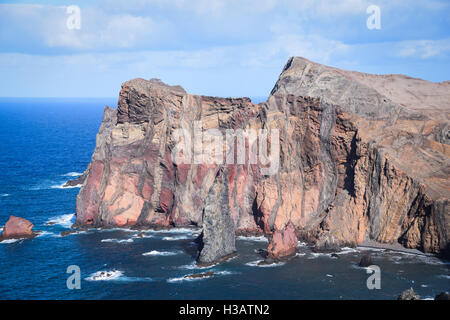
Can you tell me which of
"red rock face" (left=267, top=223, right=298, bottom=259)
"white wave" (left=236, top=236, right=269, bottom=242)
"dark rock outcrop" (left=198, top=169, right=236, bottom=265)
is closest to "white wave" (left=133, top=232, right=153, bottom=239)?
"dark rock outcrop" (left=198, top=169, right=236, bottom=265)


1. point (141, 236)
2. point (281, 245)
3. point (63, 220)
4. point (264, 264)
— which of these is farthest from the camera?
point (63, 220)

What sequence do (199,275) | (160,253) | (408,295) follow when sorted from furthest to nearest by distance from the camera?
1. (160,253)
2. (199,275)
3. (408,295)

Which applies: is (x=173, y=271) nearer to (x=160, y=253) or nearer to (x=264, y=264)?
(x=160, y=253)

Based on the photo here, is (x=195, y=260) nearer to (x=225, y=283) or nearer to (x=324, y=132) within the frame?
(x=225, y=283)

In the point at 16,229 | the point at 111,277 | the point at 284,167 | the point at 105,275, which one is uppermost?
the point at 284,167

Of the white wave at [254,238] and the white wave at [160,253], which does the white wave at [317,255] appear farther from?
the white wave at [160,253]

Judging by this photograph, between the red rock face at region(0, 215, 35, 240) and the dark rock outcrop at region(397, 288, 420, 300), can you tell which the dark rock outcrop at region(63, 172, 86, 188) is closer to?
the red rock face at region(0, 215, 35, 240)

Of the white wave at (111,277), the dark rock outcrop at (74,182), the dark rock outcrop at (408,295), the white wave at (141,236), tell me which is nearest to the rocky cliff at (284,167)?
the white wave at (141,236)

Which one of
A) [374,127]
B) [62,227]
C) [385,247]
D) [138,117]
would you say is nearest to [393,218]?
[385,247]

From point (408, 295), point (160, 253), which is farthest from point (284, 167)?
point (408, 295)
